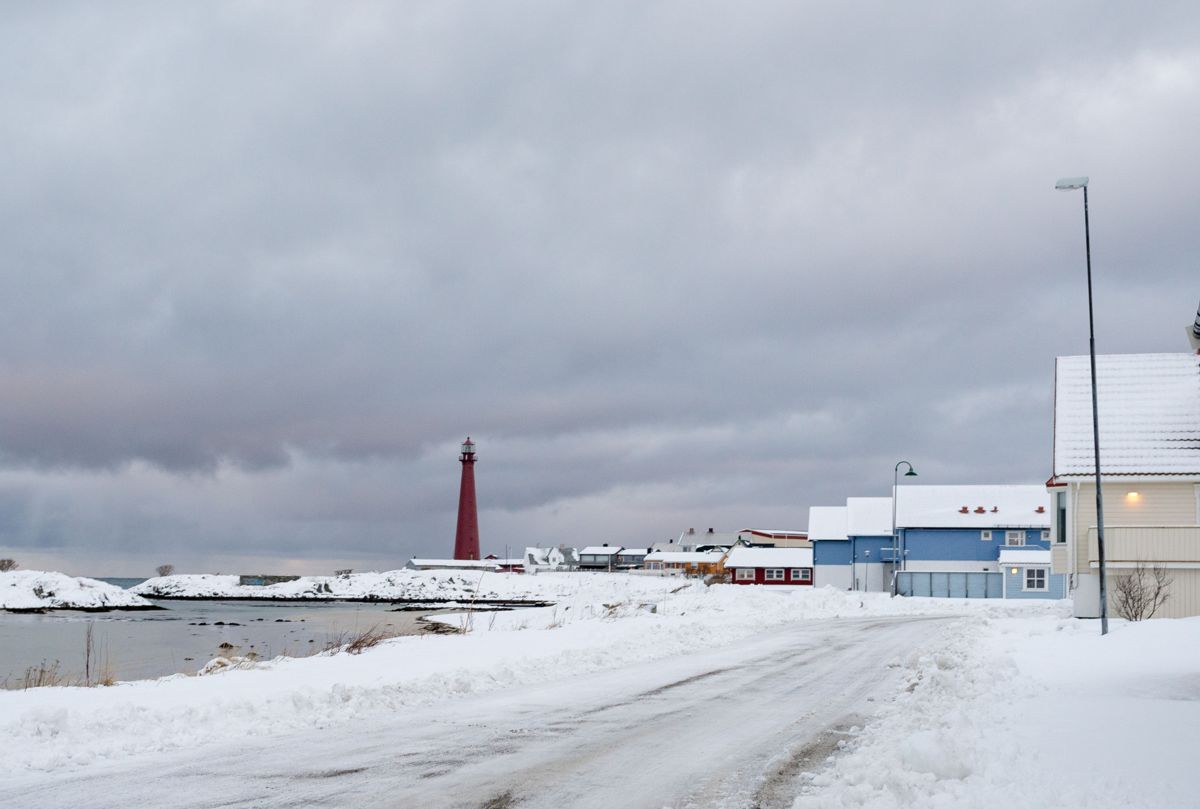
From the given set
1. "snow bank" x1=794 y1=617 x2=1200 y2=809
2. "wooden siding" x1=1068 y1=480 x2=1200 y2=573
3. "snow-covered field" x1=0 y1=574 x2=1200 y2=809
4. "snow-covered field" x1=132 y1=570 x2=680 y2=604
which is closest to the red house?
"snow-covered field" x1=132 y1=570 x2=680 y2=604

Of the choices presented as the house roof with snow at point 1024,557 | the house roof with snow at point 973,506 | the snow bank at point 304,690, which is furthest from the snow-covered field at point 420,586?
the snow bank at point 304,690

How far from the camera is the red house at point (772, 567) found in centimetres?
9131

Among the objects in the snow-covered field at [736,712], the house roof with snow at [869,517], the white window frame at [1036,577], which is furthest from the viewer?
the house roof with snow at [869,517]

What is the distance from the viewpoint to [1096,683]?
45.7 feet

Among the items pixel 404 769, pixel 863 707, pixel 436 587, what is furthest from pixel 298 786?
pixel 436 587

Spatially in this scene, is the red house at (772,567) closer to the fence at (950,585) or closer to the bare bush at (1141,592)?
the fence at (950,585)

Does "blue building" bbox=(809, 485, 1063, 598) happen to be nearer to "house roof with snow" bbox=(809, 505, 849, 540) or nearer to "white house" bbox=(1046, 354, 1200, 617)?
"house roof with snow" bbox=(809, 505, 849, 540)

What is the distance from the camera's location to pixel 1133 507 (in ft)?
110

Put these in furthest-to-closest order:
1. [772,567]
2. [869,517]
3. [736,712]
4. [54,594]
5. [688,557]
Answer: [688,557], [772,567], [54,594], [869,517], [736,712]

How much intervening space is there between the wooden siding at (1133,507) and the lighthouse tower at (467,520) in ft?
280

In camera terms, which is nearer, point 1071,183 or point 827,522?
point 1071,183

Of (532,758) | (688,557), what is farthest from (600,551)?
(532,758)

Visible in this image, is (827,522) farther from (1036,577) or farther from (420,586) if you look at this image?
(420,586)

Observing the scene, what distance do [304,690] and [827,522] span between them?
239 feet
